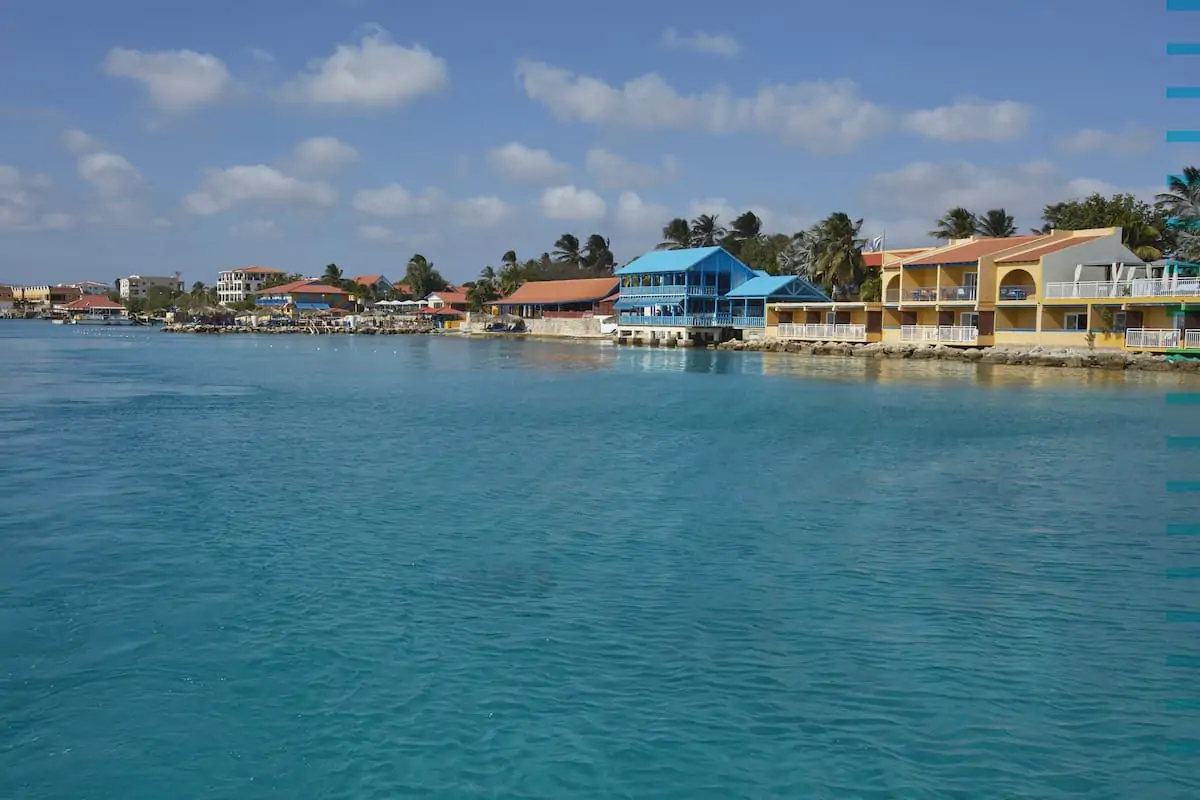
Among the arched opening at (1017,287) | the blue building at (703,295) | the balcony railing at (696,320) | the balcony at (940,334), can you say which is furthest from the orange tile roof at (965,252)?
the balcony railing at (696,320)

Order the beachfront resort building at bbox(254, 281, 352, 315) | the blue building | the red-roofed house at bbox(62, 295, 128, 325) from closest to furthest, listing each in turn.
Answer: the blue building
the beachfront resort building at bbox(254, 281, 352, 315)
the red-roofed house at bbox(62, 295, 128, 325)

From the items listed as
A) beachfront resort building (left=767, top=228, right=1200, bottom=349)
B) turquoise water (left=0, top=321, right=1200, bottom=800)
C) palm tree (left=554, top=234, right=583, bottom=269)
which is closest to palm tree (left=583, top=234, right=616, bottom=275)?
palm tree (left=554, top=234, right=583, bottom=269)

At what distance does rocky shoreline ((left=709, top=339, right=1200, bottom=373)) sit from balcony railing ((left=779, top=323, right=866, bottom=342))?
70 centimetres

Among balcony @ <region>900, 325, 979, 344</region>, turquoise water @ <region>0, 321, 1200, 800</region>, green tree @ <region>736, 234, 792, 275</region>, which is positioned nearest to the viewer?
turquoise water @ <region>0, 321, 1200, 800</region>

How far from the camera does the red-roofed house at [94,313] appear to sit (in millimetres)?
167250

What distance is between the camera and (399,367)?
185 ft

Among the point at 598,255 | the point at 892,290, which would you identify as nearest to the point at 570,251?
the point at 598,255

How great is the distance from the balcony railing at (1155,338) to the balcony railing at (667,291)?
34.4m

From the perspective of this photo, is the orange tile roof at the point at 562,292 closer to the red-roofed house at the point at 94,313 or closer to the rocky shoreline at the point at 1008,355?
the rocky shoreline at the point at 1008,355

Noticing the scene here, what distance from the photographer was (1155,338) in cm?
4494

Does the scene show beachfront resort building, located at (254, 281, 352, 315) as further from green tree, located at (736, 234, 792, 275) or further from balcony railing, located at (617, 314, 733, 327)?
balcony railing, located at (617, 314, 733, 327)

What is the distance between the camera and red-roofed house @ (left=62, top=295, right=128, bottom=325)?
167 meters

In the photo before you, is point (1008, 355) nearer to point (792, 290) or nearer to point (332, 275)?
point (792, 290)

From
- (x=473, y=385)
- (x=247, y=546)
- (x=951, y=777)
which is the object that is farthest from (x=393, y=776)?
(x=473, y=385)
